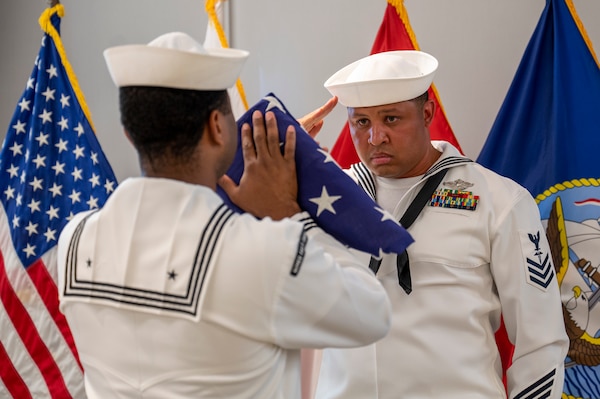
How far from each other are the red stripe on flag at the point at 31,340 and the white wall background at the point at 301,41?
899mm

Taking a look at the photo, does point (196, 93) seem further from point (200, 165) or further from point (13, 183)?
point (13, 183)

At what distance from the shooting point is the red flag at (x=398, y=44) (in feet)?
7.80

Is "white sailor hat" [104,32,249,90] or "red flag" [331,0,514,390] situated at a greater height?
"white sailor hat" [104,32,249,90]

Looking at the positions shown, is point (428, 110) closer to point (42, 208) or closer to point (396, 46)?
point (396, 46)

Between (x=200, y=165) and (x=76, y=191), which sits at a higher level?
(x=200, y=165)

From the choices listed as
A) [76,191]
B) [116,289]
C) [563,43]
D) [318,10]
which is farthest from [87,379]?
[318,10]

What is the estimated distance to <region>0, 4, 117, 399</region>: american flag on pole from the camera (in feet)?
8.27

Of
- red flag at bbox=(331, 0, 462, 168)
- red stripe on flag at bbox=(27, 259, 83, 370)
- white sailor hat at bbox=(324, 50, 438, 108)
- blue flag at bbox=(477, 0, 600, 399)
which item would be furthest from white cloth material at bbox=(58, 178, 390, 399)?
red stripe on flag at bbox=(27, 259, 83, 370)

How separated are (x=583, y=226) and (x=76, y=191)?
5.63ft

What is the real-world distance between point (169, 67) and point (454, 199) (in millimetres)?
995

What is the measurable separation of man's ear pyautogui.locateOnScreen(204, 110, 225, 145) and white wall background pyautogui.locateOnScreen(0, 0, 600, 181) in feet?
5.09

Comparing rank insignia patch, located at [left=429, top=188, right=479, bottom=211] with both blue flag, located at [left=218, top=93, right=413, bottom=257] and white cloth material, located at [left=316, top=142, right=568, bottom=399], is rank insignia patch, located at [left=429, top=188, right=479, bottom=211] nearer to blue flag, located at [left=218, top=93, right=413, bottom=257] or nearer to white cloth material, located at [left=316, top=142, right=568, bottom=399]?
white cloth material, located at [left=316, top=142, right=568, bottom=399]

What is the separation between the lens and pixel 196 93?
42.4 inches

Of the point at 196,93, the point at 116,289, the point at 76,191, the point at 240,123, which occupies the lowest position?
the point at 76,191
